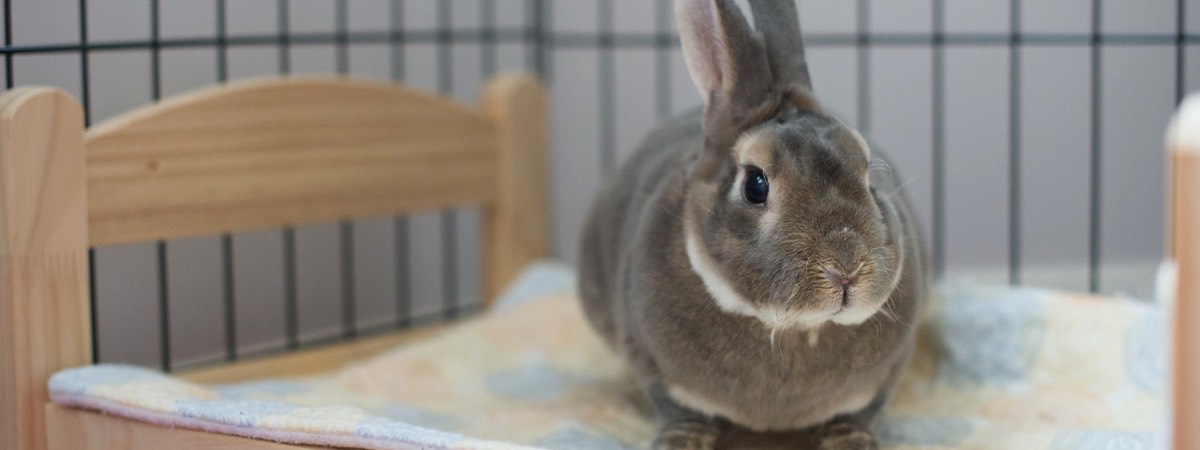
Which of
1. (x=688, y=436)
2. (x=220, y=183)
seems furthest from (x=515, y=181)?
(x=688, y=436)

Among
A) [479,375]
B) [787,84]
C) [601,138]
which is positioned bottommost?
[479,375]

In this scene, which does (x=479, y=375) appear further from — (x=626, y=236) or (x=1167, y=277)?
(x=1167, y=277)

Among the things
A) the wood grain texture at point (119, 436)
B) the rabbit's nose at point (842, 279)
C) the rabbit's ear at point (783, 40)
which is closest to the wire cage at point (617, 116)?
the wood grain texture at point (119, 436)

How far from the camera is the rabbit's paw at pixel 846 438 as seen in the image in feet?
5.31

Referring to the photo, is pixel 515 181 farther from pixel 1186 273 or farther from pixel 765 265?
pixel 1186 273

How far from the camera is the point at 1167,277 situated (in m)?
1.15

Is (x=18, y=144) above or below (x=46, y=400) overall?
above

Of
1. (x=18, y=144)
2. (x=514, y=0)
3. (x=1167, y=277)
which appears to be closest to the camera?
(x=1167, y=277)

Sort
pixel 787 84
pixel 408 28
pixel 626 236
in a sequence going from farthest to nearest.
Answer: pixel 408 28 < pixel 626 236 < pixel 787 84

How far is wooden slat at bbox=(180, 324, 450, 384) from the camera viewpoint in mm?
2100

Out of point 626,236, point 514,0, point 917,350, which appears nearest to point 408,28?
point 514,0

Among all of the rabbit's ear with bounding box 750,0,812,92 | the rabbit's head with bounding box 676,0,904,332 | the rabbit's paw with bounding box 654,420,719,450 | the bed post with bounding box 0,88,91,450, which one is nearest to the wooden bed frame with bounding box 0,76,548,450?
the bed post with bounding box 0,88,91,450

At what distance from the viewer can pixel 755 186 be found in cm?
144

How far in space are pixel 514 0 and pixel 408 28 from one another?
0.42m
